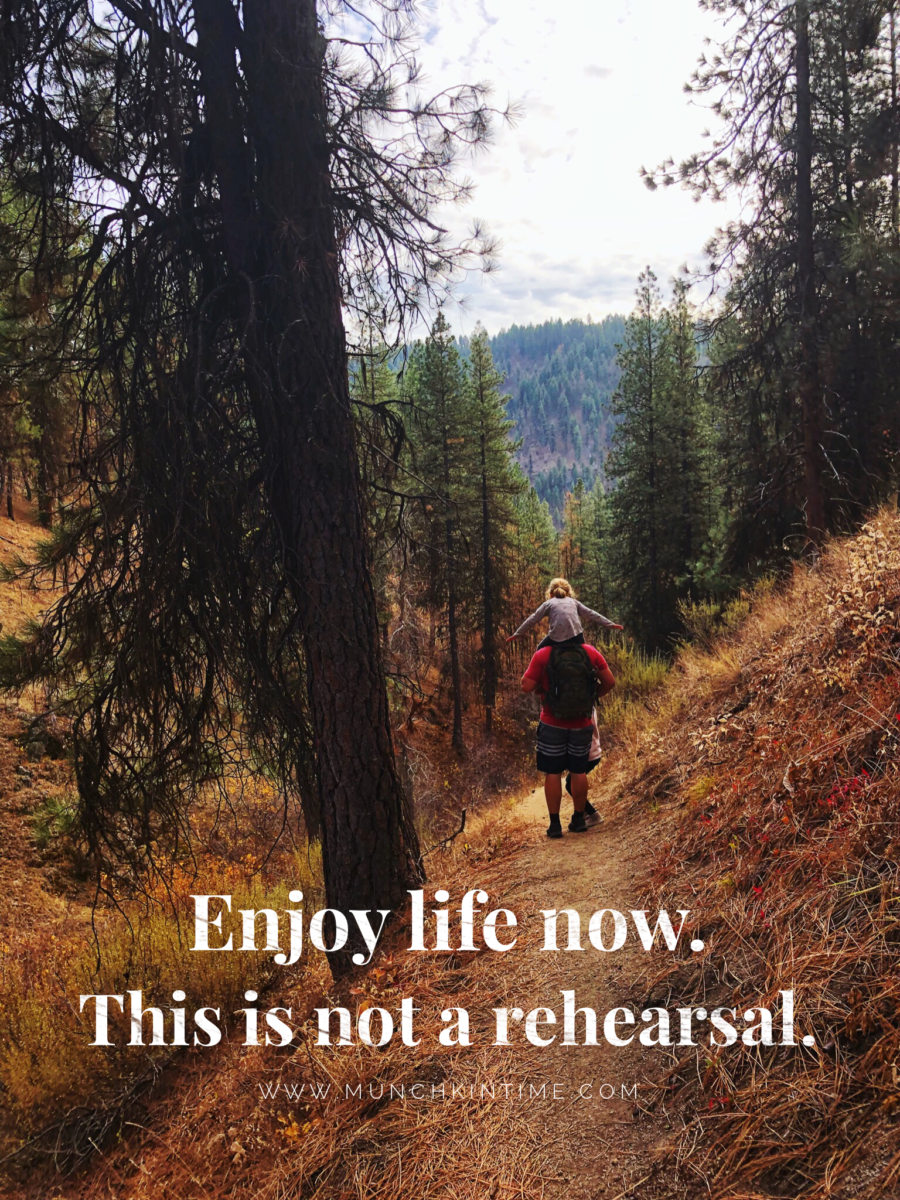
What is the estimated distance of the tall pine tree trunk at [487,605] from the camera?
20062 mm

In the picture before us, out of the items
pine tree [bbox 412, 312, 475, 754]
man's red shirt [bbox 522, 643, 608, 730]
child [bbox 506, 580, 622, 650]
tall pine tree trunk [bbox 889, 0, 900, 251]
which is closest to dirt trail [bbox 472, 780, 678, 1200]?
man's red shirt [bbox 522, 643, 608, 730]

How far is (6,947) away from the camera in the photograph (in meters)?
5.75

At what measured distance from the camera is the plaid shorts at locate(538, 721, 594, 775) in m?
5.23

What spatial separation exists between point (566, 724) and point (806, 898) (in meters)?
2.81

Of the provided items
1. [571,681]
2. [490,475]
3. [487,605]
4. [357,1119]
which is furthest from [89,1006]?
[490,475]

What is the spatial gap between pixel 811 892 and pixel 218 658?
10.1 ft

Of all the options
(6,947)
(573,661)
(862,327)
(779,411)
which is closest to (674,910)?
(573,661)

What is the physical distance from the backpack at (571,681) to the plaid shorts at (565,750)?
17 cm

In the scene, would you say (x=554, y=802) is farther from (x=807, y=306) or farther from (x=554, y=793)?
(x=807, y=306)

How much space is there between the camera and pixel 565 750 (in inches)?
209

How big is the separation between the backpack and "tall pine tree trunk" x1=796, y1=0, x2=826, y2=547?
5201 millimetres

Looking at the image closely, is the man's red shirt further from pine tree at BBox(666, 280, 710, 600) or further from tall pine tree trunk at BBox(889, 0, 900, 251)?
pine tree at BBox(666, 280, 710, 600)

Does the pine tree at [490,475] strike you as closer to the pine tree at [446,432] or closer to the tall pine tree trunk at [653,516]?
the pine tree at [446,432]

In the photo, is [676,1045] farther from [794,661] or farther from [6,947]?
[6,947]
